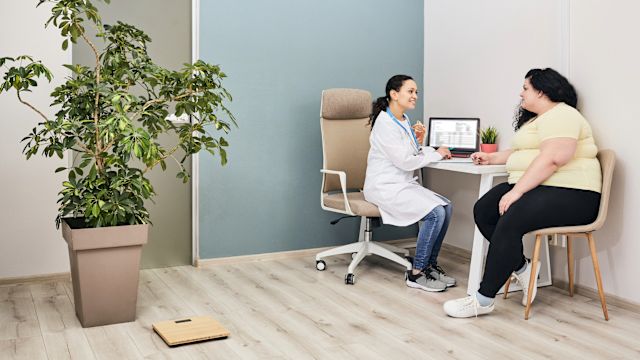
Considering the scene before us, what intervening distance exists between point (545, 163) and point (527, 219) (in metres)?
0.29

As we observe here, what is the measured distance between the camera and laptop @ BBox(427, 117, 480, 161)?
420cm

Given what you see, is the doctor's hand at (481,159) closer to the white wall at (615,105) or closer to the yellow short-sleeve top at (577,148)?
the yellow short-sleeve top at (577,148)

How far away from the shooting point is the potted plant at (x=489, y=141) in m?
3.99

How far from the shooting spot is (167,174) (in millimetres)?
4039

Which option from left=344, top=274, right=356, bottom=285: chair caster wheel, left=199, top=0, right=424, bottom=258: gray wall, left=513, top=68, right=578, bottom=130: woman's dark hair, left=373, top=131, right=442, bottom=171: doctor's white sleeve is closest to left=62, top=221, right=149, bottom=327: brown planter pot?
left=199, top=0, right=424, bottom=258: gray wall

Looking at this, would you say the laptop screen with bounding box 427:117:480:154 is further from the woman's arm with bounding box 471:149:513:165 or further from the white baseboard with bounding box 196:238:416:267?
the white baseboard with bounding box 196:238:416:267

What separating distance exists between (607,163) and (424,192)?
1.04 m

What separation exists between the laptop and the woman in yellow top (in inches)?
38.7

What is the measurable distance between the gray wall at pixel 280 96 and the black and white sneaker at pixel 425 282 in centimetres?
105

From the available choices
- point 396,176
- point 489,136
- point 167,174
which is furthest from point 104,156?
point 489,136

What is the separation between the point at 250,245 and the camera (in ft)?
14.0

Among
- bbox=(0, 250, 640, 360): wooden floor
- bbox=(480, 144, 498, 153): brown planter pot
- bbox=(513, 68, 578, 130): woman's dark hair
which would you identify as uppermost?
bbox=(513, 68, 578, 130): woman's dark hair

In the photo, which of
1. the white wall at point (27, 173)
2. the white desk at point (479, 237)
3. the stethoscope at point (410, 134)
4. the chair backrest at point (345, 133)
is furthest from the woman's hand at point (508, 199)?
the white wall at point (27, 173)

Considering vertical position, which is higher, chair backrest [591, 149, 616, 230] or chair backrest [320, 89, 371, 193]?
chair backrest [320, 89, 371, 193]
